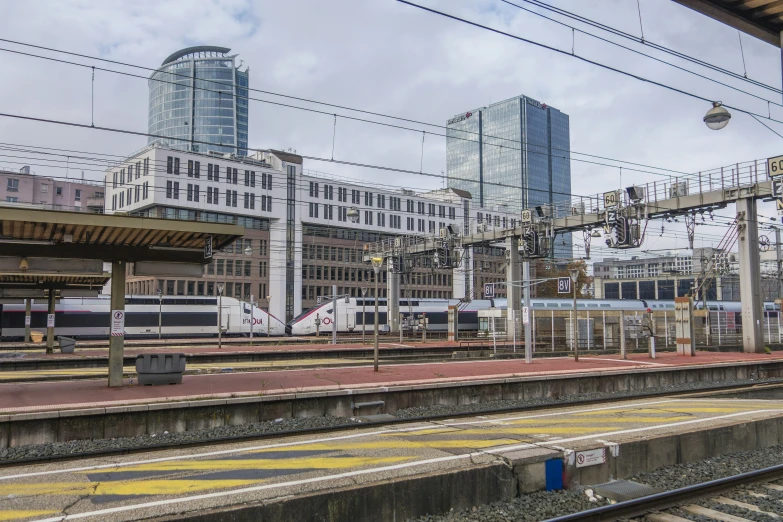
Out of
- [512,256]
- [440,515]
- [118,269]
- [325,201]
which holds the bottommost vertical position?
[440,515]

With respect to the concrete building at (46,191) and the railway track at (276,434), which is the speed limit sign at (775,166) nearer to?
the railway track at (276,434)

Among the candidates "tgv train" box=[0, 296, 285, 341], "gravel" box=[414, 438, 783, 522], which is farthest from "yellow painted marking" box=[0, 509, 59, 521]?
"tgv train" box=[0, 296, 285, 341]

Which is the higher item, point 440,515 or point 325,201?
point 325,201

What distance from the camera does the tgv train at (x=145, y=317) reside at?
1735 inches

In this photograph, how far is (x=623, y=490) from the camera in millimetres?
8094

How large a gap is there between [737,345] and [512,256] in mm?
14268

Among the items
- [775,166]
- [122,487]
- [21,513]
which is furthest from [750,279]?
[21,513]

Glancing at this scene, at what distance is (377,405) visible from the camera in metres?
14.7

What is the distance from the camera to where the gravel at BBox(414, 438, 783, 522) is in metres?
7.26

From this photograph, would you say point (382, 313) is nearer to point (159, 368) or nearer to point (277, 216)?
point (277, 216)

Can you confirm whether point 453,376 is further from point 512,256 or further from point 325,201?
point 325,201

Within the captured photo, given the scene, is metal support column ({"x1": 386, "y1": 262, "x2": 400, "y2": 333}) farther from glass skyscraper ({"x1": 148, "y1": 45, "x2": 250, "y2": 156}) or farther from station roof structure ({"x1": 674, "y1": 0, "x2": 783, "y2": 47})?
glass skyscraper ({"x1": 148, "y1": 45, "x2": 250, "y2": 156})

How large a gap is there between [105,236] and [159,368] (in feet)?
12.0

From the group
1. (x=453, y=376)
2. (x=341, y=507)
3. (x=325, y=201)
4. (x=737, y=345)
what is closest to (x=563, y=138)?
(x=325, y=201)
